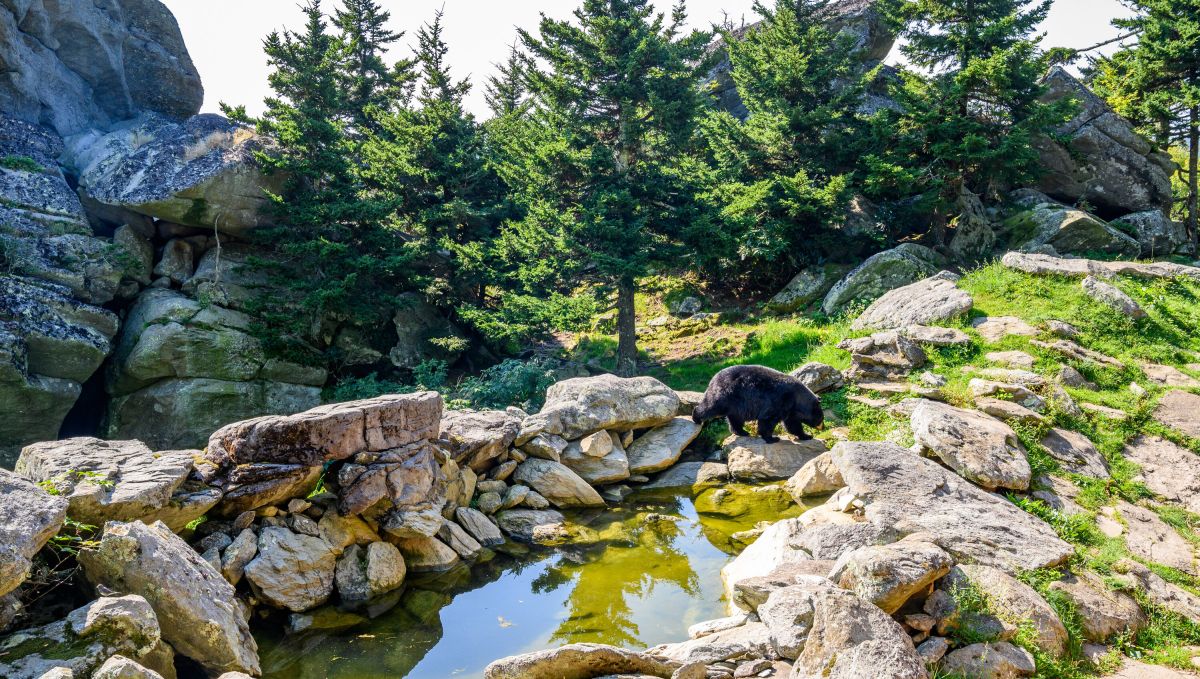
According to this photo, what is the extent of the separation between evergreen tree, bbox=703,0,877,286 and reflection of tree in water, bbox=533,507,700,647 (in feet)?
29.5

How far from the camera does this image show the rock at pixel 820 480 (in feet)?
28.2

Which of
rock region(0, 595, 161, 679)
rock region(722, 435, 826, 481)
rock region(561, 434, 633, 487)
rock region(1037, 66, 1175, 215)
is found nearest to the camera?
rock region(0, 595, 161, 679)

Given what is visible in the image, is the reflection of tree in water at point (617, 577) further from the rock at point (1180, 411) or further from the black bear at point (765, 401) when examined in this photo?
the rock at point (1180, 411)

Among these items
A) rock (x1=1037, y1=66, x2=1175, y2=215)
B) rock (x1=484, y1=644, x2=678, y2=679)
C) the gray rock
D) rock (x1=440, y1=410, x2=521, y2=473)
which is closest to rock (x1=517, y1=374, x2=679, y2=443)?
rock (x1=440, y1=410, x2=521, y2=473)

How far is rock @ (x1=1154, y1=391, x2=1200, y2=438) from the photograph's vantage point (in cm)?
843

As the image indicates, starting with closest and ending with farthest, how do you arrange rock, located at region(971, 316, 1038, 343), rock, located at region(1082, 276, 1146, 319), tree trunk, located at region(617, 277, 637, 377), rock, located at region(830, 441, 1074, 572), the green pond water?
rock, located at region(830, 441, 1074, 572), the green pond water, rock, located at region(971, 316, 1038, 343), rock, located at region(1082, 276, 1146, 319), tree trunk, located at region(617, 277, 637, 377)

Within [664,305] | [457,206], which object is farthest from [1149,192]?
[457,206]

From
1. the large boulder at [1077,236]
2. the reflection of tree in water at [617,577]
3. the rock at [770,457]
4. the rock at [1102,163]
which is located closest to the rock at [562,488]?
the reflection of tree in water at [617,577]

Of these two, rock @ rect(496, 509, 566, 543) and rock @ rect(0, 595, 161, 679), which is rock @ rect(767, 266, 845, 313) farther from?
rock @ rect(0, 595, 161, 679)

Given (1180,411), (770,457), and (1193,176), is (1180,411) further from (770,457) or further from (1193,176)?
(1193,176)

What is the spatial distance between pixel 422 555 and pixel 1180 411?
11.1 m

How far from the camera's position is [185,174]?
14703 mm

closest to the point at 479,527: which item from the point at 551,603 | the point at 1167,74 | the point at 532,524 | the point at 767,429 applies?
the point at 532,524

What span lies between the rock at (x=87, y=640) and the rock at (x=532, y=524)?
15.4 ft
